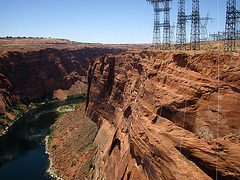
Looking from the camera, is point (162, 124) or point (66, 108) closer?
point (162, 124)

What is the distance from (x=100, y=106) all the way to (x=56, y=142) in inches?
523

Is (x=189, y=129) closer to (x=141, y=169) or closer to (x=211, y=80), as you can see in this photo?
(x=211, y=80)

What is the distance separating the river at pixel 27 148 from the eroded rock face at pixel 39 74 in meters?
11.7

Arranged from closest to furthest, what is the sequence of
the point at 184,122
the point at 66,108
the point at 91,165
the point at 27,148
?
the point at 184,122 → the point at 91,165 → the point at 27,148 → the point at 66,108

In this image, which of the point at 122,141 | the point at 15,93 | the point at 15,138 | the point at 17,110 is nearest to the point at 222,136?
the point at 122,141

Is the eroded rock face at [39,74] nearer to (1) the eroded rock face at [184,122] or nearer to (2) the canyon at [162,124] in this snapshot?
(2) the canyon at [162,124]

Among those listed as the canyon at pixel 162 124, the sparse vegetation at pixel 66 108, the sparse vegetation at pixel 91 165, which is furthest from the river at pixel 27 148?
the sparse vegetation at pixel 91 165

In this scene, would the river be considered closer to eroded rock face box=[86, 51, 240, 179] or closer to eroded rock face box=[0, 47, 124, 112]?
eroded rock face box=[0, 47, 124, 112]

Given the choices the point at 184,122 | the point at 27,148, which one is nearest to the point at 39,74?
the point at 27,148

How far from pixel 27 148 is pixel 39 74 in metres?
50.0

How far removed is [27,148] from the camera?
43938 millimetres

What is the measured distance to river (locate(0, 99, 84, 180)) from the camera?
35.0m

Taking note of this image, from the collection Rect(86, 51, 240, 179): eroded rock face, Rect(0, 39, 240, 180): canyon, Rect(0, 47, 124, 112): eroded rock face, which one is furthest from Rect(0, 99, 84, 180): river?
Rect(86, 51, 240, 179): eroded rock face

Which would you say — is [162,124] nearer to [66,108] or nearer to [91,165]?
[91,165]
